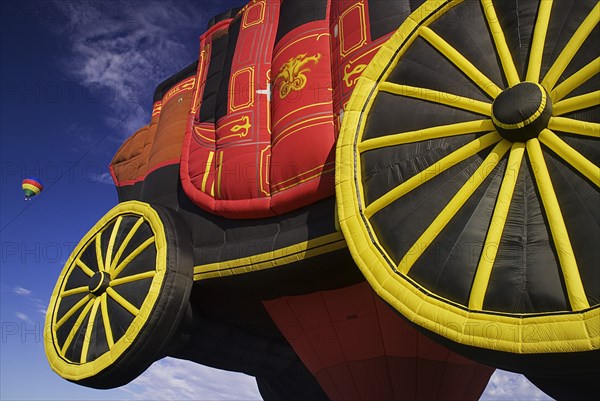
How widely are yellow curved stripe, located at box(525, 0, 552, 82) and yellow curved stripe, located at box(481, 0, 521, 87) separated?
0.11 meters

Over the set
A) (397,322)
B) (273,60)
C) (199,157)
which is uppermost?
(273,60)

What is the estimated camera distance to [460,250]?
3.78 meters

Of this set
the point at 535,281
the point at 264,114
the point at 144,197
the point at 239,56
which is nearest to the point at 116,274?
the point at 144,197

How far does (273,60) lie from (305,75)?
0.88 m

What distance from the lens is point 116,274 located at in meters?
6.66

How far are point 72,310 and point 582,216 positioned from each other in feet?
20.3

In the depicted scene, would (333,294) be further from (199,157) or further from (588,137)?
(588,137)

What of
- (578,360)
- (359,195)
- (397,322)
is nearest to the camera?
(578,360)

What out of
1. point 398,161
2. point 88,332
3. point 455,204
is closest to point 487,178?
point 455,204

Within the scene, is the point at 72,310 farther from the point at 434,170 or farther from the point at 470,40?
the point at 470,40

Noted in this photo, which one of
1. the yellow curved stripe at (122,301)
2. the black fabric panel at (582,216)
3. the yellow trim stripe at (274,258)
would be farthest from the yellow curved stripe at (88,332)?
the black fabric panel at (582,216)

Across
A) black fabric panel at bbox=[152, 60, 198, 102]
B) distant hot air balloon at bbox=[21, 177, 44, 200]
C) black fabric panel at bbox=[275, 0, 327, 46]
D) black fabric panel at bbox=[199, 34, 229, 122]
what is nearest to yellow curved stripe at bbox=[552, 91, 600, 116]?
black fabric panel at bbox=[275, 0, 327, 46]

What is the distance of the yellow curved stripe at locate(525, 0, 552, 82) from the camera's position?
3.92 metres

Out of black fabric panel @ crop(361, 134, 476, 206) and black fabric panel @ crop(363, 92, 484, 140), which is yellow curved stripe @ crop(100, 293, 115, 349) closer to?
black fabric panel @ crop(361, 134, 476, 206)
